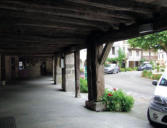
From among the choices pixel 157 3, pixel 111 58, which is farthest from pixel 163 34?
pixel 111 58

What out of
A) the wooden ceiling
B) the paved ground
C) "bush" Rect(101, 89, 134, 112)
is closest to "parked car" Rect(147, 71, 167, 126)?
the paved ground

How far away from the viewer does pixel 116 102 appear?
603 cm

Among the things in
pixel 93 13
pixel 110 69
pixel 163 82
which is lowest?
pixel 110 69

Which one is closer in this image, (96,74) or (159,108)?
(159,108)

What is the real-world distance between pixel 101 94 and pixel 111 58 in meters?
29.0

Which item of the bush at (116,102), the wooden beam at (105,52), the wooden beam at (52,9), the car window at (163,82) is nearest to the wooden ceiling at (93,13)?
the wooden beam at (52,9)

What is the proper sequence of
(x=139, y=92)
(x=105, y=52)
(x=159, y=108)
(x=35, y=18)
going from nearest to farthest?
1. (x=35, y=18)
2. (x=159, y=108)
3. (x=105, y=52)
4. (x=139, y=92)

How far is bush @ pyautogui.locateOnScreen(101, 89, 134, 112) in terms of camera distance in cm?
602

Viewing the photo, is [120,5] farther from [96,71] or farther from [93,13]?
[96,71]

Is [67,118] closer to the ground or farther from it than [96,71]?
closer to the ground

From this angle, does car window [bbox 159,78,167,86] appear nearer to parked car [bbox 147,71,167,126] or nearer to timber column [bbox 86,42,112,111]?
parked car [bbox 147,71,167,126]

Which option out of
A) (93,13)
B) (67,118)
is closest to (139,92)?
(67,118)

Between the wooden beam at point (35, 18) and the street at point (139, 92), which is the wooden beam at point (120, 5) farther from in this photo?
the street at point (139, 92)

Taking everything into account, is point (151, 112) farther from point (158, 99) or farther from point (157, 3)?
point (157, 3)
